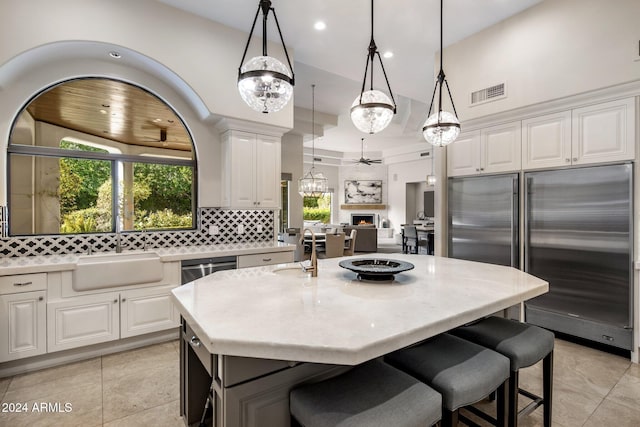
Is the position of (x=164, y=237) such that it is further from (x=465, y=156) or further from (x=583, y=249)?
(x=583, y=249)

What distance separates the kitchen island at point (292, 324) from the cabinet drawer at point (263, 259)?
1.62m

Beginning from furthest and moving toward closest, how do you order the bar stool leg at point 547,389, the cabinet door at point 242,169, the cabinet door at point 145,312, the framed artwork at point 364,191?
the framed artwork at point 364,191 < the cabinet door at point 242,169 < the cabinet door at point 145,312 < the bar stool leg at point 547,389

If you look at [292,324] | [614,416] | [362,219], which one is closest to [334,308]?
[292,324]

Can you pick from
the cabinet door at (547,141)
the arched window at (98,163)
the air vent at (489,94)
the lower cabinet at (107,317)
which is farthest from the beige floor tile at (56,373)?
the air vent at (489,94)

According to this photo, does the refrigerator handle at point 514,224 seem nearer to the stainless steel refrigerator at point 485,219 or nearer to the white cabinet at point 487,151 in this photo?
the stainless steel refrigerator at point 485,219

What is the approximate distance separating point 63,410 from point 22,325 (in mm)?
891

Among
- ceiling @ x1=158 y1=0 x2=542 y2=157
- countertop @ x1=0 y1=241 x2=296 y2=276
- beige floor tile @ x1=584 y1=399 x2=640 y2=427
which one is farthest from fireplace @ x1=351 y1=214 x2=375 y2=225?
beige floor tile @ x1=584 y1=399 x2=640 y2=427

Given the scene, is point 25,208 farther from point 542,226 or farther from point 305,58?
point 542,226

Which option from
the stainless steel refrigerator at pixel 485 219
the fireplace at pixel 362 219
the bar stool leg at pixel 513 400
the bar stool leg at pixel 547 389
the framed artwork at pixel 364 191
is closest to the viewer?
the bar stool leg at pixel 513 400

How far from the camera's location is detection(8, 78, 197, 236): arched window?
3.10 m

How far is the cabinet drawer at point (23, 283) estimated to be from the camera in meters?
2.50

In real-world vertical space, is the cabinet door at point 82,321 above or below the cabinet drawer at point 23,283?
below

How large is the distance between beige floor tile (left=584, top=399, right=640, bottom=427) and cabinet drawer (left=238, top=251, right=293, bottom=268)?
119 inches

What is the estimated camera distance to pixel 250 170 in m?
3.95
